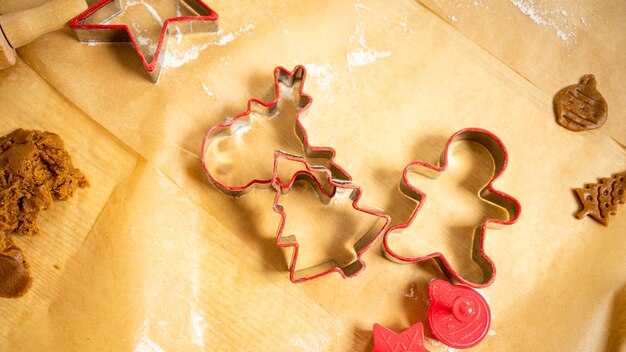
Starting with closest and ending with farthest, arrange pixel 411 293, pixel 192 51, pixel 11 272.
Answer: pixel 11 272
pixel 411 293
pixel 192 51

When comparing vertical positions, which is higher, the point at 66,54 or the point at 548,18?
the point at 548,18

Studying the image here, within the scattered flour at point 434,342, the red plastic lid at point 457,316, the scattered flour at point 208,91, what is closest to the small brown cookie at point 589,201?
the red plastic lid at point 457,316

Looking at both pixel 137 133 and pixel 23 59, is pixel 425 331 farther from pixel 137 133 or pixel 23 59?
pixel 23 59

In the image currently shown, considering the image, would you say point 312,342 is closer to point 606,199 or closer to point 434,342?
point 434,342

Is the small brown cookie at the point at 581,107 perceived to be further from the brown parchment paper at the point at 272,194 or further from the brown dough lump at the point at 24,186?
the brown dough lump at the point at 24,186

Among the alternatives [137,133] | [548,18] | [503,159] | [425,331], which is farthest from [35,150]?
[548,18]

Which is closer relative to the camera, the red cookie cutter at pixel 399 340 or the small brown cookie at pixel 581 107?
the red cookie cutter at pixel 399 340

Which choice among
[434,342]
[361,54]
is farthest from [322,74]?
[434,342]
